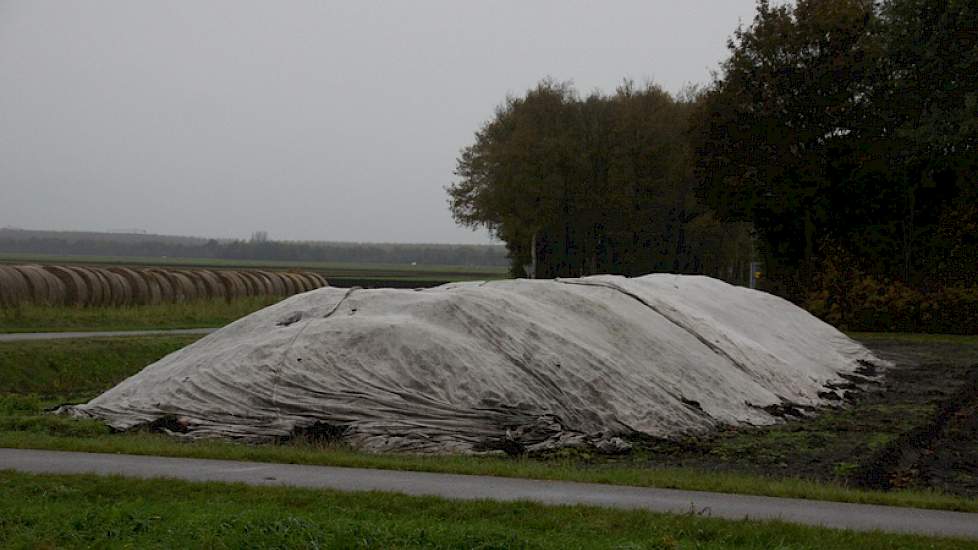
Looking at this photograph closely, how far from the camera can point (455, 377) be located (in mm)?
14742

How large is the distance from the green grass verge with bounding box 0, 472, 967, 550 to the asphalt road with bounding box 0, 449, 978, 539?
18.2 inches

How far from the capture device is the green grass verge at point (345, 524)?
795 cm

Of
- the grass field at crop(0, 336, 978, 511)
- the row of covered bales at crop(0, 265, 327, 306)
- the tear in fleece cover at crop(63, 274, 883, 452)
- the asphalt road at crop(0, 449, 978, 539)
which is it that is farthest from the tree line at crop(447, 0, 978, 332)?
the asphalt road at crop(0, 449, 978, 539)

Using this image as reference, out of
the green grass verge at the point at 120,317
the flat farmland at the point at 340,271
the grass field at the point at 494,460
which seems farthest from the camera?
the flat farmland at the point at 340,271

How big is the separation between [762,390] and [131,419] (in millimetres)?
10297

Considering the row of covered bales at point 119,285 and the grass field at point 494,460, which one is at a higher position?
the row of covered bales at point 119,285

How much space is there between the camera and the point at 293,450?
12.0m

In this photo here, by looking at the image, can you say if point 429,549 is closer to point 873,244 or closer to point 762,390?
point 762,390

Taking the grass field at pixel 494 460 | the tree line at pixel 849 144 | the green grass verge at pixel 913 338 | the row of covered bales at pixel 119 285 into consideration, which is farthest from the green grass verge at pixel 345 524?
the tree line at pixel 849 144

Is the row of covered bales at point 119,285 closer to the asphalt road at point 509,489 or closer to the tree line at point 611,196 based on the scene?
the tree line at point 611,196

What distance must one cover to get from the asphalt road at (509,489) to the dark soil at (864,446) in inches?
89.0

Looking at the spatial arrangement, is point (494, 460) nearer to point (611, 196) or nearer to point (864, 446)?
point (864, 446)

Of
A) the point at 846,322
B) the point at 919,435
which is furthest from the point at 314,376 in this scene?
the point at 846,322

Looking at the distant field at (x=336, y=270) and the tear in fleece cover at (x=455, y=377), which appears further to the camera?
the distant field at (x=336, y=270)
